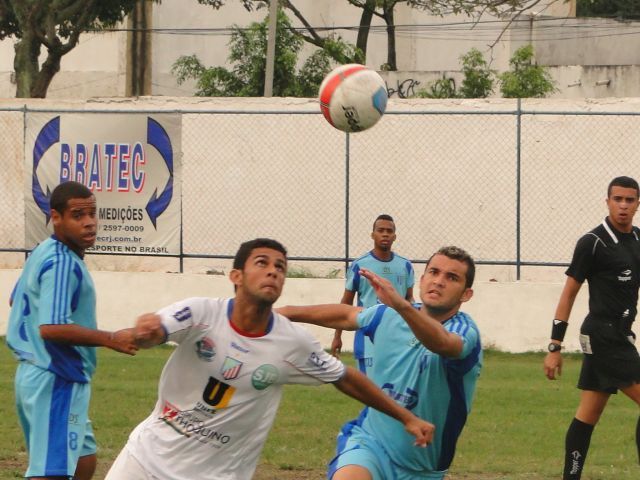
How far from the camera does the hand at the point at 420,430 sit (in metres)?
5.01

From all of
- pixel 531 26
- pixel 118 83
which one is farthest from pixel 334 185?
pixel 531 26

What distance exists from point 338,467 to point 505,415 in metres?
5.97

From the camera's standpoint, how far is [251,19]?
3550cm

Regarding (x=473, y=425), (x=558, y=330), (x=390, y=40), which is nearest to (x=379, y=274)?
(x=473, y=425)

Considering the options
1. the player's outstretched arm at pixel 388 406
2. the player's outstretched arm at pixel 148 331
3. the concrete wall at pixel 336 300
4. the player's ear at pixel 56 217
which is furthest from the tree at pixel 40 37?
the player's outstretched arm at pixel 148 331

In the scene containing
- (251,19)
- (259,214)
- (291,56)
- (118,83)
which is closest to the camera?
(259,214)

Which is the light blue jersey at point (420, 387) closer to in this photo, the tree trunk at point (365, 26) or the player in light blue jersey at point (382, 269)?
the player in light blue jersey at point (382, 269)

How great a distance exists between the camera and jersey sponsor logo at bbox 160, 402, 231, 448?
499 centimetres

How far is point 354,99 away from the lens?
9.93 m

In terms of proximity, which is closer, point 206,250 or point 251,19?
point 206,250

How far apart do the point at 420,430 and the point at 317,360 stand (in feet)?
1.69

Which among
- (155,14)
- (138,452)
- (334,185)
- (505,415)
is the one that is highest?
(155,14)

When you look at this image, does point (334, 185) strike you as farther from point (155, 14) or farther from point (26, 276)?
point (155, 14)

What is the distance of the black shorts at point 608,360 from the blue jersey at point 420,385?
106 inches
